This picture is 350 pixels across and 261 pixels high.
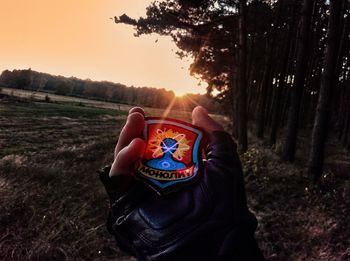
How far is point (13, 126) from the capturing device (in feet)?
94.3

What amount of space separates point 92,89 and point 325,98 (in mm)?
149185

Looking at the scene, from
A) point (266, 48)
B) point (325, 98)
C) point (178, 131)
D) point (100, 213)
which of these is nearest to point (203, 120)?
point (178, 131)

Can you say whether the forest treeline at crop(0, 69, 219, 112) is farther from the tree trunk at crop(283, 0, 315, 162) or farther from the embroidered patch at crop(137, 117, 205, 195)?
the embroidered patch at crop(137, 117, 205, 195)

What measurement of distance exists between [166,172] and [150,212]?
0.15 m

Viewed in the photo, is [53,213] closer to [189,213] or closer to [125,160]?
[125,160]

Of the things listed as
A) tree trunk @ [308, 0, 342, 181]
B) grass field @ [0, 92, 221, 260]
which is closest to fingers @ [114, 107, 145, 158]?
grass field @ [0, 92, 221, 260]

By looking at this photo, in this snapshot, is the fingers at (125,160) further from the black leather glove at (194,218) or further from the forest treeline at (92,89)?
the forest treeline at (92,89)

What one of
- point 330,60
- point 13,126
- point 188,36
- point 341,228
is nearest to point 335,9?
point 330,60

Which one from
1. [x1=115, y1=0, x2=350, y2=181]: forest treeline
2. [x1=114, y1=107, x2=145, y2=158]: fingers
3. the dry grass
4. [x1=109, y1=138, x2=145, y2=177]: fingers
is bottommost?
the dry grass

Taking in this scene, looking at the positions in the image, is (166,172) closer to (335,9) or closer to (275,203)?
(275,203)

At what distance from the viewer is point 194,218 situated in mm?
1054

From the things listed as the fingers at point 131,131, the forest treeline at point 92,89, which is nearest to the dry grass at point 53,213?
the fingers at point 131,131

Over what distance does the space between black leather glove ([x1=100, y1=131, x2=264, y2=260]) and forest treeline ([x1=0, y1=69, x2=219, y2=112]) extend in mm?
97308

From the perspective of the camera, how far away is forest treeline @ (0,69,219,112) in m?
120
